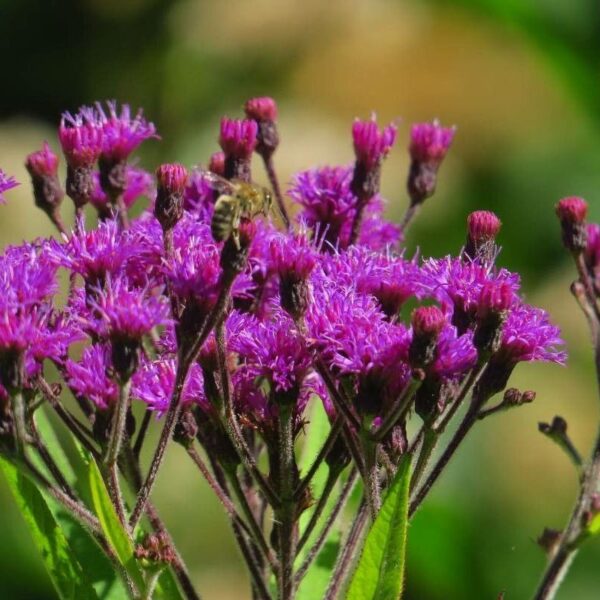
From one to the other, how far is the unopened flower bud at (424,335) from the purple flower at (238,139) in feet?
2.94

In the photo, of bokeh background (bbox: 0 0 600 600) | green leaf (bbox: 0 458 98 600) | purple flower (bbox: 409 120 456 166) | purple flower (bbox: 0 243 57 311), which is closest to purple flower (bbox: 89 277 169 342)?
purple flower (bbox: 0 243 57 311)

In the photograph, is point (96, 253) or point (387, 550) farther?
point (96, 253)

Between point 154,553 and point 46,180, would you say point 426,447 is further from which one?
point 46,180

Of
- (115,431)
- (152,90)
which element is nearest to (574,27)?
(152,90)

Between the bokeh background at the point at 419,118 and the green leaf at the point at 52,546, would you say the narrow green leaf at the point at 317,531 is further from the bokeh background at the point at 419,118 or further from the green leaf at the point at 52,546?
the bokeh background at the point at 419,118

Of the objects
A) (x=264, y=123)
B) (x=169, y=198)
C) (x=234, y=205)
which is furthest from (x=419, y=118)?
(x=234, y=205)

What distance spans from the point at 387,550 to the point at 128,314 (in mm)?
636

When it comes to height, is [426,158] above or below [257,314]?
above

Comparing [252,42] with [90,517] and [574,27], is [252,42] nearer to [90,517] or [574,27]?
[574,27]

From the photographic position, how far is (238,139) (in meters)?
2.81

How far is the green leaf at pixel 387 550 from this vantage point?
2025 mm

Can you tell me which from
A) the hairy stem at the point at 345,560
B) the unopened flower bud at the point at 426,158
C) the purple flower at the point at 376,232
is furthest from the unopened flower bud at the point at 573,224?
the hairy stem at the point at 345,560

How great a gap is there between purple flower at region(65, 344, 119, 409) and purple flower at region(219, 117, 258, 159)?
0.76 m

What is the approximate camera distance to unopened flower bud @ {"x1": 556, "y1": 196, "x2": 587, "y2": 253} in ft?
8.89
